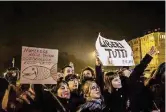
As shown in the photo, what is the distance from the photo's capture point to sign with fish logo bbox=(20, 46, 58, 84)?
2.70 meters

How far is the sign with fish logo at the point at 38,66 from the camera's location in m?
2.70

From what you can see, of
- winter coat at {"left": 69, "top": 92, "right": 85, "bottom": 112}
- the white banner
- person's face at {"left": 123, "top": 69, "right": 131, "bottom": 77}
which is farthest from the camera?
person's face at {"left": 123, "top": 69, "right": 131, "bottom": 77}

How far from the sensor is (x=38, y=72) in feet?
9.06

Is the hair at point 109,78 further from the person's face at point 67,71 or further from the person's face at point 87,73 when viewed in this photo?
the person's face at point 67,71

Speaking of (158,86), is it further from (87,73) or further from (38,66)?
(38,66)

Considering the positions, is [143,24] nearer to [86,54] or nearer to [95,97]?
[86,54]

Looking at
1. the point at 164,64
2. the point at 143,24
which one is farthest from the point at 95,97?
the point at 143,24

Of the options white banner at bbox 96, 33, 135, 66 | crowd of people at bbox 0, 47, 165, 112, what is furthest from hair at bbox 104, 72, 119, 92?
white banner at bbox 96, 33, 135, 66

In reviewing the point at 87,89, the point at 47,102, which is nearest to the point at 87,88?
the point at 87,89

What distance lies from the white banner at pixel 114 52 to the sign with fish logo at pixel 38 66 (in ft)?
1.92

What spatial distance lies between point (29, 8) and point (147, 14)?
5.66 feet

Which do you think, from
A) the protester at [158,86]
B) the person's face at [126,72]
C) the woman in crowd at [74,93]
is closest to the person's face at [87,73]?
the woman in crowd at [74,93]

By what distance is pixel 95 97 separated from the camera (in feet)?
9.61

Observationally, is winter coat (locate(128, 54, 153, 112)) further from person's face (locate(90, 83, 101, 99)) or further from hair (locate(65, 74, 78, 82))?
hair (locate(65, 74, 78, 82))
